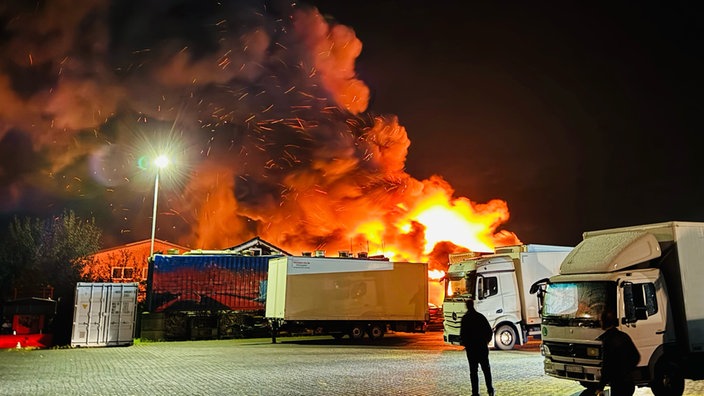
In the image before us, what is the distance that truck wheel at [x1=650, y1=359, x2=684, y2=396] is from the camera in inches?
413

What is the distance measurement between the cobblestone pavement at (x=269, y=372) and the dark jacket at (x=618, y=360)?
3.17 metres

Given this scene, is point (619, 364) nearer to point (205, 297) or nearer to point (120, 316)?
point (120, 316)

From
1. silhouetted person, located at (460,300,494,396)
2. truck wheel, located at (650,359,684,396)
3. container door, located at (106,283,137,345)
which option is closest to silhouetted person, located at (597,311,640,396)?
silhouetted person, located at (460,300,494,396)

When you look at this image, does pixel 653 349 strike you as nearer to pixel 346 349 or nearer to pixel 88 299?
pixel 346 349

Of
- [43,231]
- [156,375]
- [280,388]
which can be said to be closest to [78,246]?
[43,231]

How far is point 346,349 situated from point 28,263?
33.8 metres

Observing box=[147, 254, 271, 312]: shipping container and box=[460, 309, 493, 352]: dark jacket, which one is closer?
box=[460, 309, 493, 352]: dark jacket

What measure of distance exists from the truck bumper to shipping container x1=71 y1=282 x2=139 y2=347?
1953cm

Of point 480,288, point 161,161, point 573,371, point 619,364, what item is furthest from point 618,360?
point 161,161

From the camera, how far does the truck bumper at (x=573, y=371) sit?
10211 mm

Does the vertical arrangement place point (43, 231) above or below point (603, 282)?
above

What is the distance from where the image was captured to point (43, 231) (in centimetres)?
4497

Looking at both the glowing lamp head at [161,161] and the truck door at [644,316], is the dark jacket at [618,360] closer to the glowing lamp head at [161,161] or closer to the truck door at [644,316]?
the truck door at [644,316]

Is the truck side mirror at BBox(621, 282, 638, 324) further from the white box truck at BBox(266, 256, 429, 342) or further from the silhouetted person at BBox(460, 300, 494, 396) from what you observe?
the white box truck at BBox(266, 256, 429, 342)
